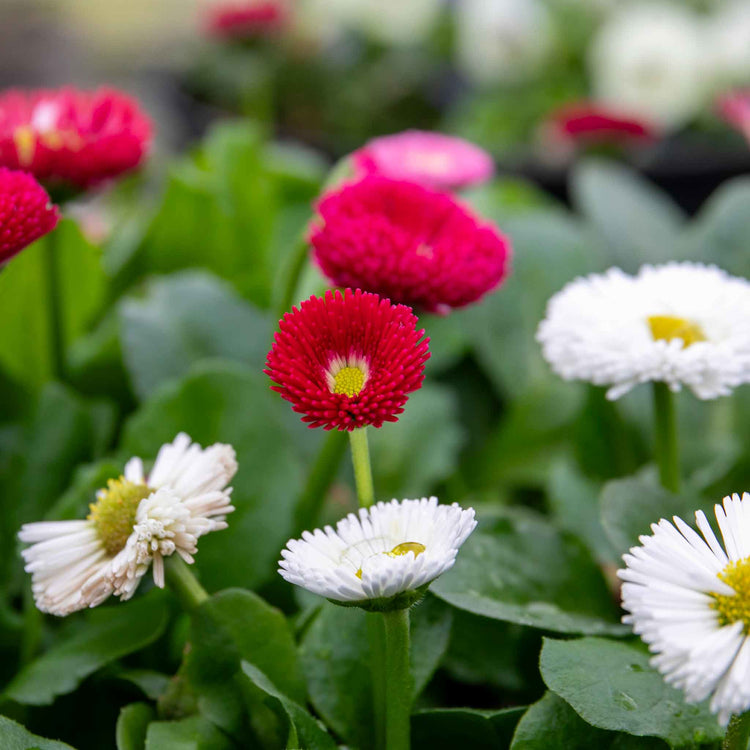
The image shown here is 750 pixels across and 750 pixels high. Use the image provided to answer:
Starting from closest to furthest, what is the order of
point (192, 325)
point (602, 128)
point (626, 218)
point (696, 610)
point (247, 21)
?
point (696, 610)
point (192, 325)
point (626, 218)
point (602, 128)
point (247, 21)

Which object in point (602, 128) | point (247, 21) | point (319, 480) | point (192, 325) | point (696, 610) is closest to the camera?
point (696, 610)

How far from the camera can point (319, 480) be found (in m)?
0.53

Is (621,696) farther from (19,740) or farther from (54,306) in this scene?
(54,306)

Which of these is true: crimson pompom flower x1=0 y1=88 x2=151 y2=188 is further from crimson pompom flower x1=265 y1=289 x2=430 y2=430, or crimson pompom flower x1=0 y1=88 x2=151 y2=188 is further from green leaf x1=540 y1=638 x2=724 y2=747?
green leaf x1=540 y1=638 x2=724 y2=747

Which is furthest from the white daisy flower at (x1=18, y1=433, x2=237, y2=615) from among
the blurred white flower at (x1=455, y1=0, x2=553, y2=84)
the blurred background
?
the blurred white flower at (x1=455, y1=0, x2=553, y2=84)

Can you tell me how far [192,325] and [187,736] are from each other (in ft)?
1.01

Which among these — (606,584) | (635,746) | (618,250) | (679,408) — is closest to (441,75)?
(618,250)

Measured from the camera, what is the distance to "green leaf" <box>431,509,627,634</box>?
0.44 meters

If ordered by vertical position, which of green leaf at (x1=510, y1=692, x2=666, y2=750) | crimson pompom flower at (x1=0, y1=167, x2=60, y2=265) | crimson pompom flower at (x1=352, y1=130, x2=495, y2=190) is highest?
crimson pompom flower at (x1=0, y1=167, x2=60, y2=265)

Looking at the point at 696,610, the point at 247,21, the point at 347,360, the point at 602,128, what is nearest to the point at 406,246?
the point at 347,360

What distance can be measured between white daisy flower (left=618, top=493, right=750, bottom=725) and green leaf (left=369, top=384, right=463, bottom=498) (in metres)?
0.35

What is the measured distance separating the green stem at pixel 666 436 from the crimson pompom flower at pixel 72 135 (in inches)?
12.6

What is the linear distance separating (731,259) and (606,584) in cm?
32

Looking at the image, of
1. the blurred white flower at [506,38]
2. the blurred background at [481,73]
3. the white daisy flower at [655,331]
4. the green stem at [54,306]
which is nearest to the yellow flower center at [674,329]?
the white daisy flower at [655,331]
